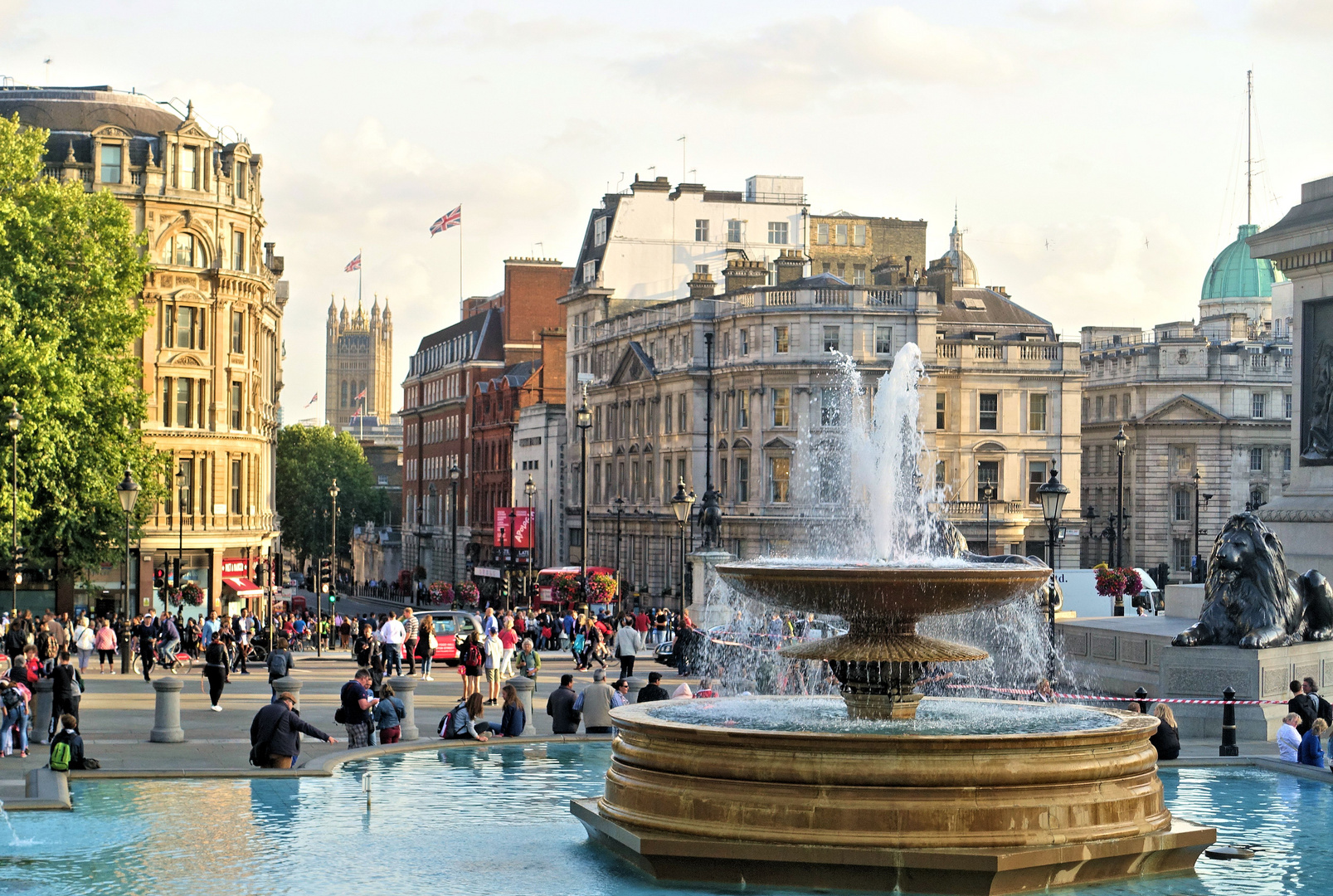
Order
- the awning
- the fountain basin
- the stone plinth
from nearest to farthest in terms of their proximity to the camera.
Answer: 1. the fountain basin
2. the stone plinth
3. the awning

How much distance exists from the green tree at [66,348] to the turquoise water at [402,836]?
22641 mm

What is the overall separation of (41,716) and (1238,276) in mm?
123919

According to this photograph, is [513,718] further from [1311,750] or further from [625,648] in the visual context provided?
[625,648]

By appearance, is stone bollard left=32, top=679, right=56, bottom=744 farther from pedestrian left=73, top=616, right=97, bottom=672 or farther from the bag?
pedestrian left=73, top=616, right=97, bottom=672

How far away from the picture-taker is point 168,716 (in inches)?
933

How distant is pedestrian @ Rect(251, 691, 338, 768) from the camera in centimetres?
1966

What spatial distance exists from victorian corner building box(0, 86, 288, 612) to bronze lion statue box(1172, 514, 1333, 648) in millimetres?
41862

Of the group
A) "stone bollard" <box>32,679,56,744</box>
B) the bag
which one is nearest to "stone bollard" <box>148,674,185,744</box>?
"stone bollard" <box>32,679,56,744</box>

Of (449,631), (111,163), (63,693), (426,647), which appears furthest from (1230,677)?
(111,163)

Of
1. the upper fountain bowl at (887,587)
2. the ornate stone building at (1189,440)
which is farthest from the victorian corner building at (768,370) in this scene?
the upper fountain bowl at (887,587)

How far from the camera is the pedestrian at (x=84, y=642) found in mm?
37906

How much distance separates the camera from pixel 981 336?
82.5 m

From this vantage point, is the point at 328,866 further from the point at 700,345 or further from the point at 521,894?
the point at 700,345

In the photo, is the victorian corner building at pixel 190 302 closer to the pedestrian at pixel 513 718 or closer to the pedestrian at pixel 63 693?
the pedestrian at pixel 63 693
